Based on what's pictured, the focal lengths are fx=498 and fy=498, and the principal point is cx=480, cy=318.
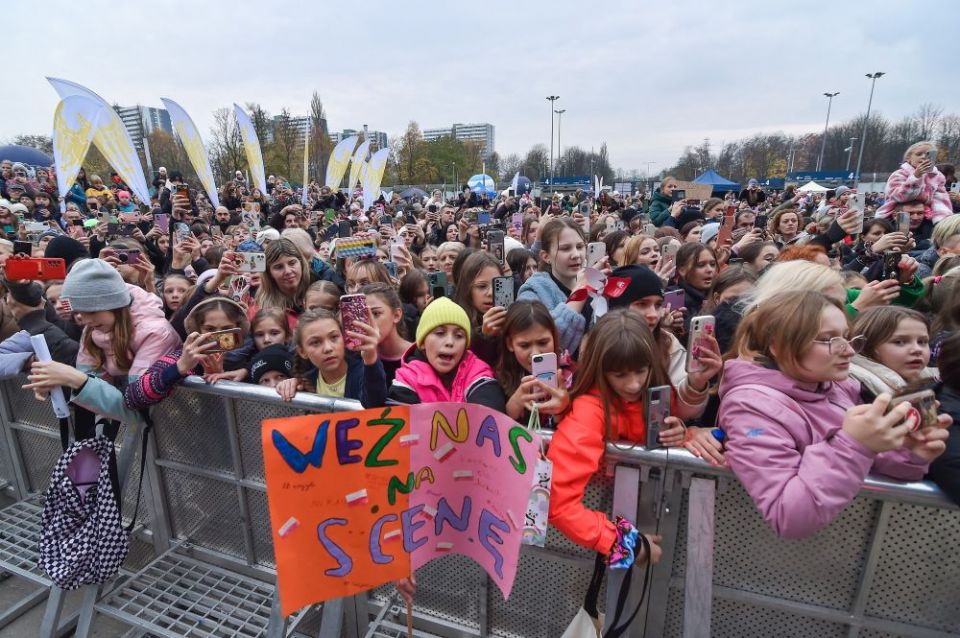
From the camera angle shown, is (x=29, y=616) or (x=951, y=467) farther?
(x=29, y=616)

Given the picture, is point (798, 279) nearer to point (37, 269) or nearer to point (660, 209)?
point (37, 269)

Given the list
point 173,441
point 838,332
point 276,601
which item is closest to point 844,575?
point 838,332

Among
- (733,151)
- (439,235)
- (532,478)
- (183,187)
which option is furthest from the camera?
(733,151)

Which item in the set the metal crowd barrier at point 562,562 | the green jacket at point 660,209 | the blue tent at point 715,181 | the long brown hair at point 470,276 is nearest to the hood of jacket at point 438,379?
the metal crowd barrier at point 562,562

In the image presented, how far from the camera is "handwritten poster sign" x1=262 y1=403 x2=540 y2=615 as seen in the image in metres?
1.72

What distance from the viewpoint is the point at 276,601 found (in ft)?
7.78

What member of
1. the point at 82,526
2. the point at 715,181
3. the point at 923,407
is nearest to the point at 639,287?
the point at 923,407

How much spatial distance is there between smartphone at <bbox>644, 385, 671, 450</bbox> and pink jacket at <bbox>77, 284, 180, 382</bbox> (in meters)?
2.58

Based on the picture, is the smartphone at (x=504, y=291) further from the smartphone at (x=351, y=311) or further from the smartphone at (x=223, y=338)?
the smartphone at (x=223, y=338)

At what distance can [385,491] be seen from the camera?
6.00ft

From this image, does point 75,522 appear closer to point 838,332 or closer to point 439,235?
point 838,332

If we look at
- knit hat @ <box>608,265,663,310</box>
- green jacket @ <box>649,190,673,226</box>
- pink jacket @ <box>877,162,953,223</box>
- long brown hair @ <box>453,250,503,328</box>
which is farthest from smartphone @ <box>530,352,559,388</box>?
green jacket @ <box>649,190,673,226</box>

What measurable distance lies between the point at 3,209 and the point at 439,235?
7.58m

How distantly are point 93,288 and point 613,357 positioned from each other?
8.71 ft
